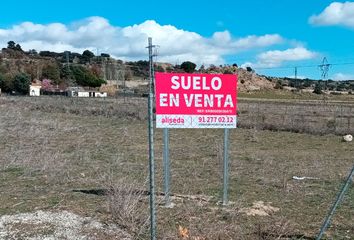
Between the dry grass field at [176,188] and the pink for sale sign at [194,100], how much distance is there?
4.61 feet

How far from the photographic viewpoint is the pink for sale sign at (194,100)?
8.21 metres

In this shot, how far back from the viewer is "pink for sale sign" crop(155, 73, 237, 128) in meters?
8.21

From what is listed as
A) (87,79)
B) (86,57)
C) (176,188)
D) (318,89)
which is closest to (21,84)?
(87,79)

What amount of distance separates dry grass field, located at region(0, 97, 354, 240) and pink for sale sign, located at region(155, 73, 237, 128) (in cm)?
141

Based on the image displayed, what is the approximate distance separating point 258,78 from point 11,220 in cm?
14682

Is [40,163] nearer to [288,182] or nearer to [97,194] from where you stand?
[97,194]

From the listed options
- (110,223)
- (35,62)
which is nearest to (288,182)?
(110,223)

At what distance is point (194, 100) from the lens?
841 cm

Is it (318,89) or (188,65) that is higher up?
(188,65)

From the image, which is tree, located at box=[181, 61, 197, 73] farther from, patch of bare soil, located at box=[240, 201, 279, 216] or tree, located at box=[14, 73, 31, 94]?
tree, located at box=[14, 73, 31, 94]

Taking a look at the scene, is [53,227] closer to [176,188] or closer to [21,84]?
[176,188]

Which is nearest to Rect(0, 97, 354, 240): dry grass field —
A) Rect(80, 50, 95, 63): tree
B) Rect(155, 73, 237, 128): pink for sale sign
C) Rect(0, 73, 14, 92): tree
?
Rect(155, 73, 237, 128): pink for sale sign

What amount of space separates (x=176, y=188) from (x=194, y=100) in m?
2.80

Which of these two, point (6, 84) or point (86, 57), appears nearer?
point (6, 84)
